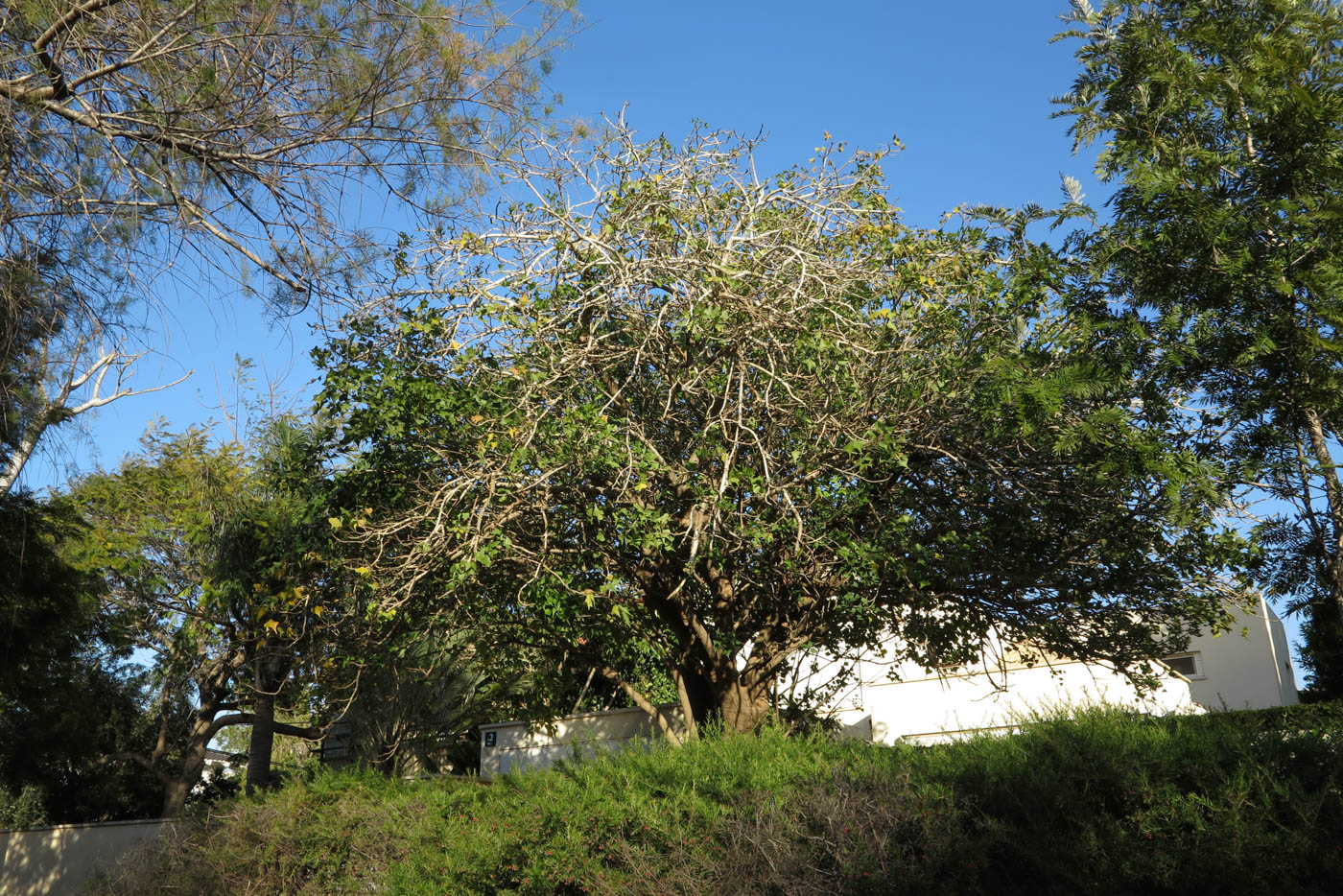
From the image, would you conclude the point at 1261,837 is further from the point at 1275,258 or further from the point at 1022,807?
the point at 1275,258

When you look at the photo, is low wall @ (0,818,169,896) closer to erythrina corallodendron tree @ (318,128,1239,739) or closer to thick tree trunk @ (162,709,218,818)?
thick tree trunk @ (162,709,218,818)

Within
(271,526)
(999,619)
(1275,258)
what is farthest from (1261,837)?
(271,526)

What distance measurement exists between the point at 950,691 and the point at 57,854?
1412 cm

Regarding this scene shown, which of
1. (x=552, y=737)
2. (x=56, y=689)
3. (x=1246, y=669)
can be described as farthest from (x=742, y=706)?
(x=1246, y=669)

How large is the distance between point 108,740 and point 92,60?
71.3ft

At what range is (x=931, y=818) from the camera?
4.78 meters

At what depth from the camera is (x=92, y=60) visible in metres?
5.79

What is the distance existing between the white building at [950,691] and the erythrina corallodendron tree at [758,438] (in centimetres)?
176

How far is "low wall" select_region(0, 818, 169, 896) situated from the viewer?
14.4 metres

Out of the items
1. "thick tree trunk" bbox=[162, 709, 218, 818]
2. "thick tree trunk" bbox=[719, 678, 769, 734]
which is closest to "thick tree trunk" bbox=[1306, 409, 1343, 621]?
"thick tree trunk" bbox=[719, 678, 769, 734]

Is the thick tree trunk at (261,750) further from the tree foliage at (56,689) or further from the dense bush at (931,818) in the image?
the dense bush at (931,818)

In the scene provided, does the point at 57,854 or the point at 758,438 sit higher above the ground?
the point at 758,438

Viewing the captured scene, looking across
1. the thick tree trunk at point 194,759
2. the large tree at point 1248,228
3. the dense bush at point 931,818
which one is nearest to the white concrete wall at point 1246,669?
the large tree at point 1248,228

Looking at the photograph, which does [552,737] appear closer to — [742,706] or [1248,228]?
[742,706]
